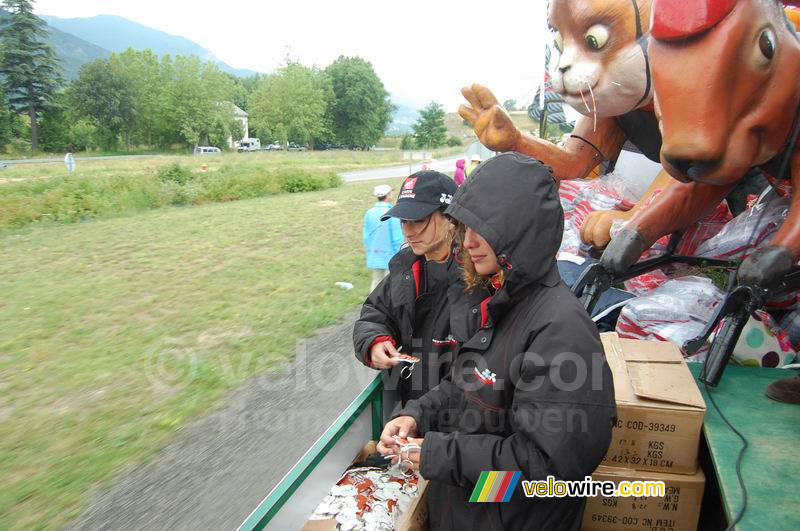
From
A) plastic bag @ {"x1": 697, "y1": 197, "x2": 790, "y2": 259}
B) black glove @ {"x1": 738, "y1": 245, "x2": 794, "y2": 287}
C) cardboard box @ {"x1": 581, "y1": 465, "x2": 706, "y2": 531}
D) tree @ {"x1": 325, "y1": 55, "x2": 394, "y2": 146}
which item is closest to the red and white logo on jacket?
cardboard box @ {"x1": 581, "y1": 465, "x2": 706, "y2": 531}

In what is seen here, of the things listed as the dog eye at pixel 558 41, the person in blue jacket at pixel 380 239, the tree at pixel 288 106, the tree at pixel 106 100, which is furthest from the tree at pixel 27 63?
the dog eye at pixel 558 41

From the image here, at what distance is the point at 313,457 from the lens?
1.64 metres

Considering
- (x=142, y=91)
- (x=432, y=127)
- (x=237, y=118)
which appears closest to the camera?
(x=142, y=91)

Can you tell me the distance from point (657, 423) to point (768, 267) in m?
0.86

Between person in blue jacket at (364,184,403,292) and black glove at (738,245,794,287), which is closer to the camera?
black glove at (738,245,794,287)

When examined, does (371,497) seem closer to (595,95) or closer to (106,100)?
(595,95)

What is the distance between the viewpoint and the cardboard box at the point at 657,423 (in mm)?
1689

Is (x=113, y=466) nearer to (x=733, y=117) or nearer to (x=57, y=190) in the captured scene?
(x=733, y=117)

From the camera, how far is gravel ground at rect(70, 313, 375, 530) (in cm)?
299

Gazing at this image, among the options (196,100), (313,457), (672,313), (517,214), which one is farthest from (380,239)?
(196,100)

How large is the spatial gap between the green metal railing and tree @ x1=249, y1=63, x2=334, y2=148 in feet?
180

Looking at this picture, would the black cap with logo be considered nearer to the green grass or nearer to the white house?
the green grass

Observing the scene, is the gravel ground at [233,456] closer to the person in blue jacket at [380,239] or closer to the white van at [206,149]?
the person in blue jacket at [380,239]

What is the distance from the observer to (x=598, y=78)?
9.98 ft
